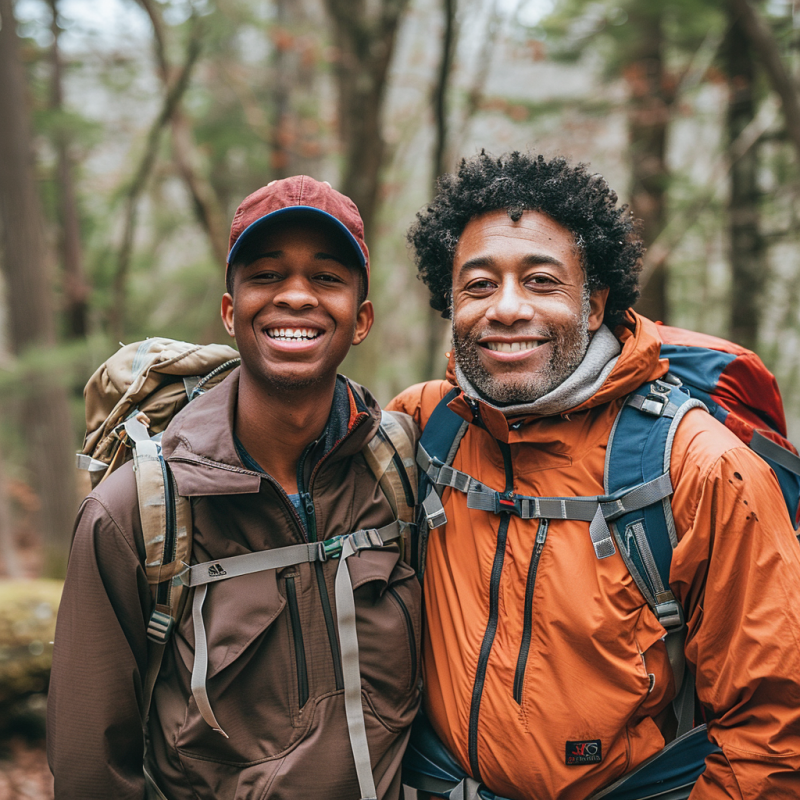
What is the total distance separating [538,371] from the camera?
262 centimetres

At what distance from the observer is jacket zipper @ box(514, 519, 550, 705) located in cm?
238

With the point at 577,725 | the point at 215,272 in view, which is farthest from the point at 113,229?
the point at 577,725

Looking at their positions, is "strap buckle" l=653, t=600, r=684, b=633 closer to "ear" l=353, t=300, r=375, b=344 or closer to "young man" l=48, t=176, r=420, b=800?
"young man" l=48, t=176, r=420, b=800

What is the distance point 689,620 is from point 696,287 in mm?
10578

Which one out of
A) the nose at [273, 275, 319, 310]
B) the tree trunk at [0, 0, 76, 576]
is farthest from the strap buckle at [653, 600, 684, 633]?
the tree trunk at [0, 0, 76, 576]

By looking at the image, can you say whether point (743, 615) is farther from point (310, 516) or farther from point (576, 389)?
point (310, 516)

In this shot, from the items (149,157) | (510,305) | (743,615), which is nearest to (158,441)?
(510,305)

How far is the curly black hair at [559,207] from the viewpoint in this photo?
2.73m

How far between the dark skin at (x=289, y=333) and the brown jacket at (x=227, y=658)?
0.14m

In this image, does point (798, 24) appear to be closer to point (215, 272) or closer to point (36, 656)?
point (215, 272)

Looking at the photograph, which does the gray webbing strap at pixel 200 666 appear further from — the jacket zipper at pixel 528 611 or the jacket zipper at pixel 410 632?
the jacket zipper at pixel 528 611

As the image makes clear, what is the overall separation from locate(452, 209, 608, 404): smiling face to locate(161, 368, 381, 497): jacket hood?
0.48 m

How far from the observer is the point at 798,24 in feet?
25.3

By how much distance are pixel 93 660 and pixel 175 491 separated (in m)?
0.58
